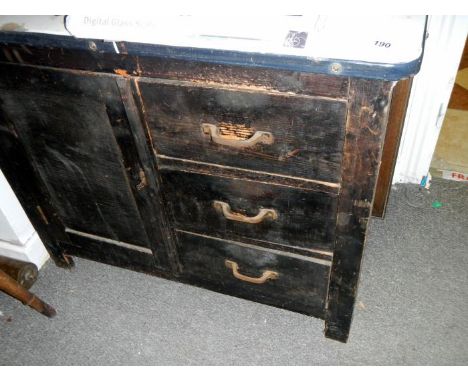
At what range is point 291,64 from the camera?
64 centimetres

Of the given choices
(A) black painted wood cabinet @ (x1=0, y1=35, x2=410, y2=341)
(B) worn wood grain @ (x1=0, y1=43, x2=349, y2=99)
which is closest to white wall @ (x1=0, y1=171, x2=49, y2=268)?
(A) black painted wood cabinet @ (x1=0, y1=35, x2=410, y2=341)

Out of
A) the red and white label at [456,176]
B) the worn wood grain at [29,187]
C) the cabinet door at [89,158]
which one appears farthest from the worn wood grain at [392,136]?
the worn wood grain at [29,187]

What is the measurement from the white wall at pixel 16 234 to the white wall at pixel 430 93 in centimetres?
137

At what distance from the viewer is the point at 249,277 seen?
41.2 inches

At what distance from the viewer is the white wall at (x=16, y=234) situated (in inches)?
50.1

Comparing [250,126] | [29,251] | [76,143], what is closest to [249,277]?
[250,126]

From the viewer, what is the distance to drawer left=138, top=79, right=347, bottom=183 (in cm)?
71

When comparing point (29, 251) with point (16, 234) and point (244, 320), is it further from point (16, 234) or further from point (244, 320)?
point (244, 320)

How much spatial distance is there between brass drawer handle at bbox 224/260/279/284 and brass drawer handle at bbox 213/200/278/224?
0.58 ft

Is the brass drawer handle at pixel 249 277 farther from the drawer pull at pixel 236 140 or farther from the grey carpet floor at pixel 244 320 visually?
the drawer pull at pixel 236 140

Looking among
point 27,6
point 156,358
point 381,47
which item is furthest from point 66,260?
point 381,47

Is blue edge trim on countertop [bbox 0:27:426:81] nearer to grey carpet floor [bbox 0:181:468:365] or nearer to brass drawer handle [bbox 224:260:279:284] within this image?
brass drawer handle [bbox 224:260:279:284]

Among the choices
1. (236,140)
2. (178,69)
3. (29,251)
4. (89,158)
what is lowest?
(29,251)

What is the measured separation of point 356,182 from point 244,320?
2.19 feet
